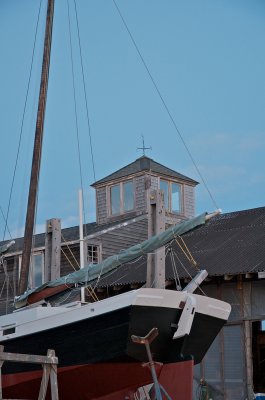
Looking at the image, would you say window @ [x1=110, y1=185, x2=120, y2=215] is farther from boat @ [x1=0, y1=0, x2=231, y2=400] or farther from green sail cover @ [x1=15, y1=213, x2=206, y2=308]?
boat @ [x1=0, y1=0, x2=231, y2=400]

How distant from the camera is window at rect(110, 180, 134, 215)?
103 ft

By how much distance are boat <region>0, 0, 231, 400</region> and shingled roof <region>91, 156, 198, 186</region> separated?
13513 mm

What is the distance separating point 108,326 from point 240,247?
792 cm

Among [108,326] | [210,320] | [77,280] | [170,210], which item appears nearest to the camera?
[108,326]

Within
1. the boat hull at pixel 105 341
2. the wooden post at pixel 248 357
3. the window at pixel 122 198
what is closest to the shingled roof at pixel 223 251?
the wooden post at pixel 248 357

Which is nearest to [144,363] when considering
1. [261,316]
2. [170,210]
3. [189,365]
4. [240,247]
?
[189,365]

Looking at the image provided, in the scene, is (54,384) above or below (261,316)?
below

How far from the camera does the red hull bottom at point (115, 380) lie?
16.5 meters

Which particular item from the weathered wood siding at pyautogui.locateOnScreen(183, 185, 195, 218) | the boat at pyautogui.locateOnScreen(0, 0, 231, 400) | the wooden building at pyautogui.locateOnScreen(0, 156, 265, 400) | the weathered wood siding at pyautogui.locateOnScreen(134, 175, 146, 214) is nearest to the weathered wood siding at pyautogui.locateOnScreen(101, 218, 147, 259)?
the wooden building at pyautogui.locateOnScreen(0, 156, 265, 400)

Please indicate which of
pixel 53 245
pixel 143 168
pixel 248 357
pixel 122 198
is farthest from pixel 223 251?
pixel 122 198

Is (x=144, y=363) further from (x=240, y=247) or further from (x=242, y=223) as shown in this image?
(x=242, y=223)

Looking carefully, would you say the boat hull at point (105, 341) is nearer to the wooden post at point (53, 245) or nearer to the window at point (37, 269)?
the wooden post at point (53, 245)

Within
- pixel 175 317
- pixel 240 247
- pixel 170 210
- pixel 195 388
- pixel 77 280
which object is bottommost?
pixel 195 388

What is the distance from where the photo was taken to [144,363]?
16.5 metres
